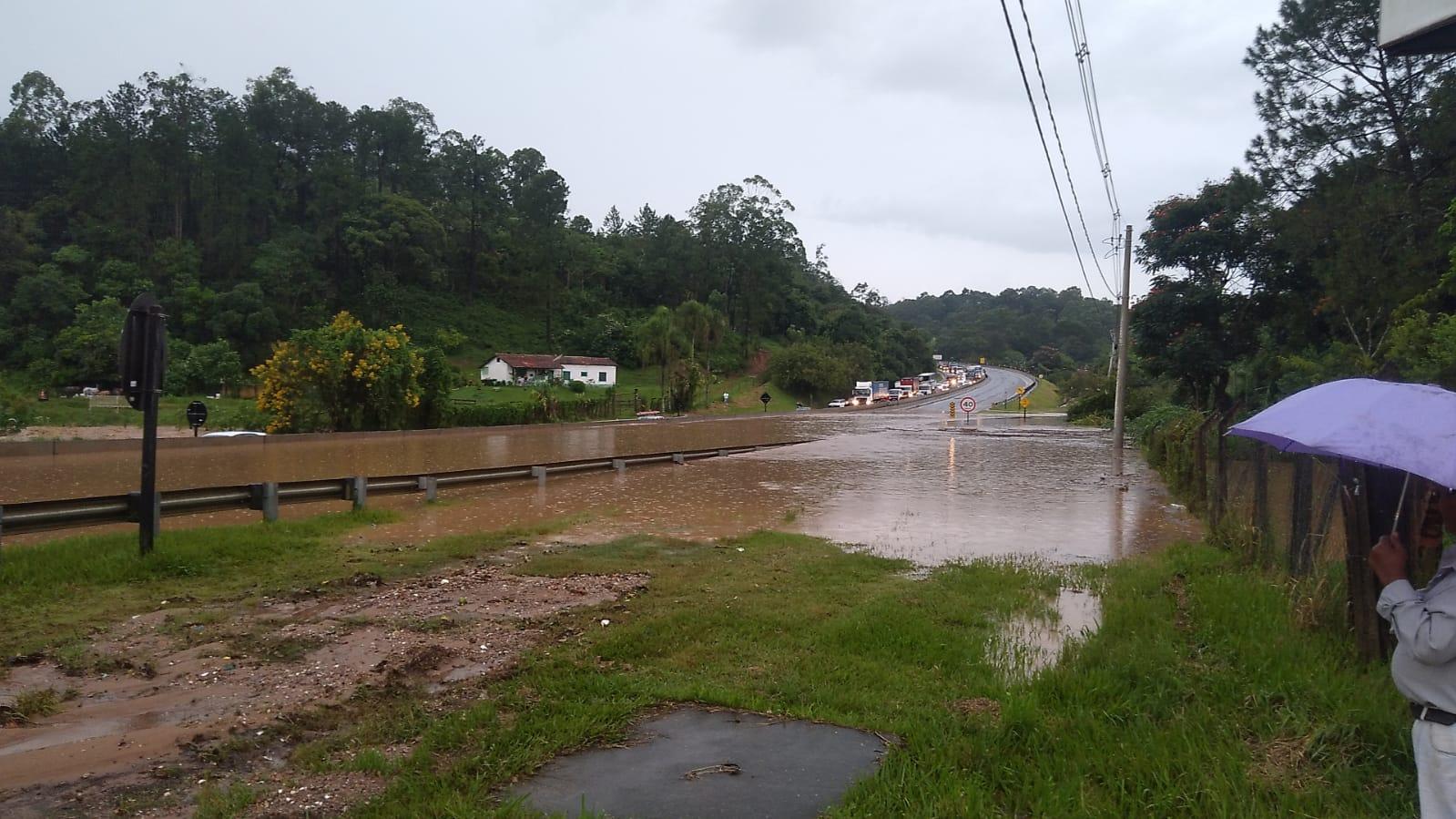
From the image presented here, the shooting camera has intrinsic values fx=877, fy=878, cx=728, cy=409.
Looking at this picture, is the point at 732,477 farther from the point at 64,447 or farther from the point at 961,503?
the point at 64,447

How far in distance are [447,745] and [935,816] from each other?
7.91 feet

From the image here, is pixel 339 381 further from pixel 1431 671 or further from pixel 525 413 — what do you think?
pixel 1431 671

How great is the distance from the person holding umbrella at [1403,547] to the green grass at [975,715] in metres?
0.78

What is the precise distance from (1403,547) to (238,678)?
254 inches

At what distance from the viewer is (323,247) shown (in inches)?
3223

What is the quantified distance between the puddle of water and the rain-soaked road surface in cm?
297

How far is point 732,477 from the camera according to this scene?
22391 mm

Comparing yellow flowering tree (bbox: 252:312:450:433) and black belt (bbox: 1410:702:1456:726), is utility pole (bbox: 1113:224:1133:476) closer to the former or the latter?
black belt (bbox: 1410:702:1456:726)

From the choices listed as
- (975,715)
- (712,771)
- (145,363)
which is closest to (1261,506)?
(975,715)

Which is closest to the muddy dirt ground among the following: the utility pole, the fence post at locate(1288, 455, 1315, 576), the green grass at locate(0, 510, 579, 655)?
the green grass at locate(0, 510, 579, 655)

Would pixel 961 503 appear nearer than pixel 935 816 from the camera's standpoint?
No

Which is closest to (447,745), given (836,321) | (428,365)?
(428,365)

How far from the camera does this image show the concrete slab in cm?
384

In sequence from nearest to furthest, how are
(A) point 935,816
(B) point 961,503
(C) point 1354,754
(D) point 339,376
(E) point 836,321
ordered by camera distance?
(A) point 935,816 < (C) point 1354,754 < (B) point 961,503 < (D) point 339,376 < (E) point 836,321
